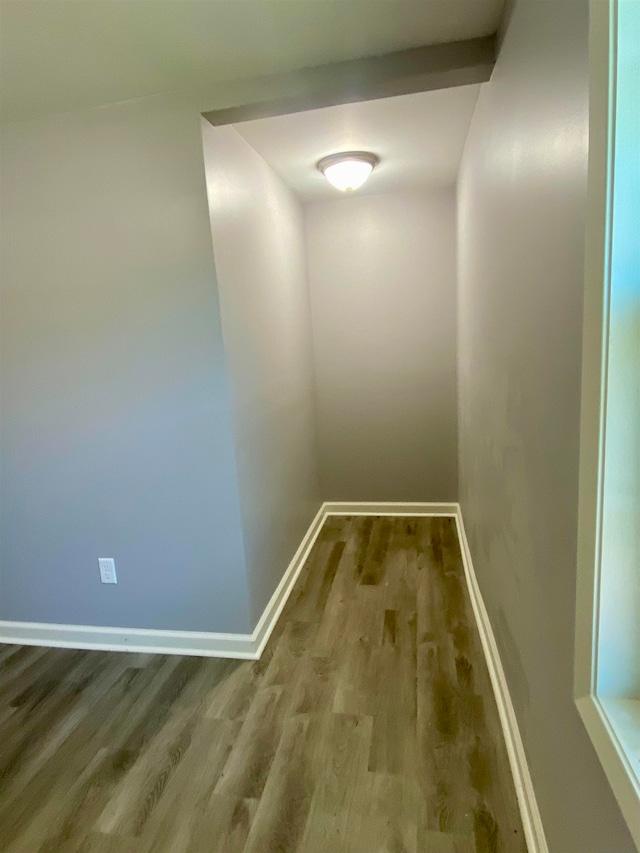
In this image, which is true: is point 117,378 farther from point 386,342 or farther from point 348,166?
point 386,342

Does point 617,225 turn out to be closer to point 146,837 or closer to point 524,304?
point 524,304

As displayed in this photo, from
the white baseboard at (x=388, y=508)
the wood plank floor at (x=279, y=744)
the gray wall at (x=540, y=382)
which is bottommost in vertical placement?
the wood plank floor at (x=279, y=744)

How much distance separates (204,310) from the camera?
78.0 inches

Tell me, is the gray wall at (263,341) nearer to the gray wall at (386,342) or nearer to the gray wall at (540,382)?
the gray wall at (386,342)

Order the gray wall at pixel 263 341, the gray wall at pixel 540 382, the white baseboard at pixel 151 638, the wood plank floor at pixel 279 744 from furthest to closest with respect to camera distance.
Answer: the white baseboard at pixel 151 638, the gray wall at pixel 263 341, the wood plank floor at pixel 279 744, the gray wall at pixel 540 382

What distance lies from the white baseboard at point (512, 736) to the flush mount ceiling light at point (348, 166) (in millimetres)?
2144

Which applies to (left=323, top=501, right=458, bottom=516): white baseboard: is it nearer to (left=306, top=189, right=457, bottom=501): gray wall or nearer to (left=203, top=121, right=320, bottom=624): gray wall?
(left=306, top=189, right=457, bottom=501): gray wall

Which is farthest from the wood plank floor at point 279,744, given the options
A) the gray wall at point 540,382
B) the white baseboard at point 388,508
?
the white baseboard at point 388,508

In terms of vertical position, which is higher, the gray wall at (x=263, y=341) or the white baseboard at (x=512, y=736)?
the gray wall at (x=263, y=341)

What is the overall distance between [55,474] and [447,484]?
254 centimetres

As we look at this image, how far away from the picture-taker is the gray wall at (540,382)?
93cm

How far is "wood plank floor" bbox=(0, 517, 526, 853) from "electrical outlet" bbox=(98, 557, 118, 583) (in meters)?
0.36

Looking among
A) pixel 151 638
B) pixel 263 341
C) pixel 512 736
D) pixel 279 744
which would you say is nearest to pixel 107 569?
pixel 151 638

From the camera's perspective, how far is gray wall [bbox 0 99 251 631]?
6.41 feet
